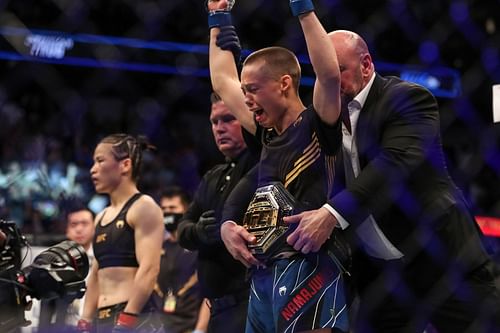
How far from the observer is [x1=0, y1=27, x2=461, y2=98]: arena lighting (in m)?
3.66

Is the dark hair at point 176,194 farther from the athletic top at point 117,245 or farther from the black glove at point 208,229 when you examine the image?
the black glove at point 208,229

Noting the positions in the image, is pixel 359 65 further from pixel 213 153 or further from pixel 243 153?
pixel 213 153

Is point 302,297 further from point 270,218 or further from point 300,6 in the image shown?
point 300,6

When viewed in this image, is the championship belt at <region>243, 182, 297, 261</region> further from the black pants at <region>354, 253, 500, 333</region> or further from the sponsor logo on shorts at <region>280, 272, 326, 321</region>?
the black pants at <region>354, 253, 500, 333</region>

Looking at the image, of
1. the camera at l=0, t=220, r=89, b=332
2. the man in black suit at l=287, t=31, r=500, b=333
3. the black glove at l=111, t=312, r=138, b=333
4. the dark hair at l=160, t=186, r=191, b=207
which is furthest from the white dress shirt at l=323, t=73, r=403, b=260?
the dark hair at l=160, t=186, r=191, b=207

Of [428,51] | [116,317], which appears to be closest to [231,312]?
[116,317]

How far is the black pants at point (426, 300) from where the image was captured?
2.09 m

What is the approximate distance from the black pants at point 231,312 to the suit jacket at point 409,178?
571mm

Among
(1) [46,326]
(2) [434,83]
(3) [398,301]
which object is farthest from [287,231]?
(2) [434,83]

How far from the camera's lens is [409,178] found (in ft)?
6.82

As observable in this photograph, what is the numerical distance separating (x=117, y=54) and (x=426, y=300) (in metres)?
3.51

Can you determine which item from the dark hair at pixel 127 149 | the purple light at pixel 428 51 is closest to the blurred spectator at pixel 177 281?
the dark hair at pixel 127 149

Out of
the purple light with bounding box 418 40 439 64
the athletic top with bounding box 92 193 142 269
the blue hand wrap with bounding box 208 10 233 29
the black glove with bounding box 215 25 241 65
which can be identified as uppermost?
the purple light with bounding box 418 40 439 64

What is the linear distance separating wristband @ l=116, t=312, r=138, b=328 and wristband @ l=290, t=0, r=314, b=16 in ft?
4.99
